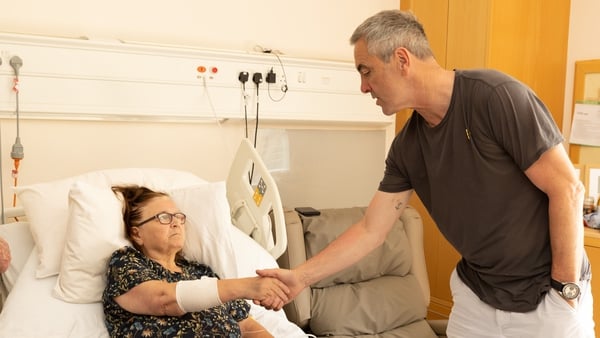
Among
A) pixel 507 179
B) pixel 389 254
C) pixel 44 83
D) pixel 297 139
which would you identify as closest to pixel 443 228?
pixel 507 179

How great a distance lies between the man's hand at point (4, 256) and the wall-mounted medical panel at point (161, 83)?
25.4 inches

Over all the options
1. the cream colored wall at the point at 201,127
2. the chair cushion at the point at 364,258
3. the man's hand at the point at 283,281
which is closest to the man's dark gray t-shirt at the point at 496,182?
the man's hand at the point at 283,281

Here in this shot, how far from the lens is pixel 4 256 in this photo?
189cm

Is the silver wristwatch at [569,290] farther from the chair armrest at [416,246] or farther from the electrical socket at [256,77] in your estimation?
the electrical socket at [256,77]

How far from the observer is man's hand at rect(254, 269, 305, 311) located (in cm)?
178

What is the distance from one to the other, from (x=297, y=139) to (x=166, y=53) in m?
0.88

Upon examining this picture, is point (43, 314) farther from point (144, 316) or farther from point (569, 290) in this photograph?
point (569, 290)

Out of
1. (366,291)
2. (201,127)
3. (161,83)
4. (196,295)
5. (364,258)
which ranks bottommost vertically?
(366,291)

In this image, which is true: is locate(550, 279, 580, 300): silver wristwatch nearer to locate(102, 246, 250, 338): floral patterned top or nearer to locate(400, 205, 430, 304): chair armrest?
locate(102, 246, 250, 338): floral patterned top

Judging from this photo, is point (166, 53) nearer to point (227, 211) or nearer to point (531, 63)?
point (227, 211)

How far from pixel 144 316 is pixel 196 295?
0.21m

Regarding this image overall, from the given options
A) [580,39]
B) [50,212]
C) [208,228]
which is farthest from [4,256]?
[580,39]

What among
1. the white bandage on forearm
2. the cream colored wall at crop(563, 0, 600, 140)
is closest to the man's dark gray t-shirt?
the white bandage on forearm

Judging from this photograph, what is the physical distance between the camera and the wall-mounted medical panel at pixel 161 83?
2.34 m
